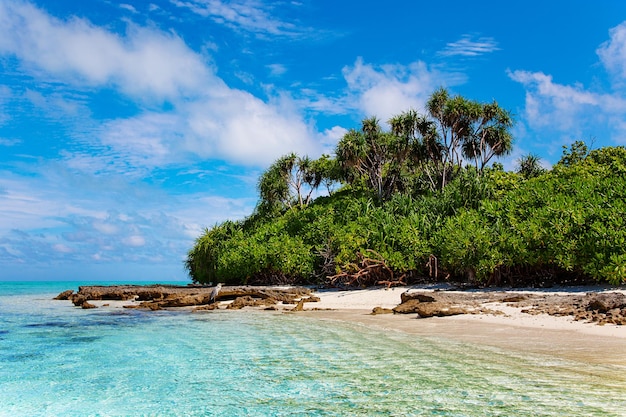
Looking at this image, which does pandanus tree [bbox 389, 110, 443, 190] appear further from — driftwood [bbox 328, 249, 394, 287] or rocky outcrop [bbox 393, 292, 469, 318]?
rocky outcrop [bbox 393, 292, 469, 318]

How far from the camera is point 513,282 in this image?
777 inches

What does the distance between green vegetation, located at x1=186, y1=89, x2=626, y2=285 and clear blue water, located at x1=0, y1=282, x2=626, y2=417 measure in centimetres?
985

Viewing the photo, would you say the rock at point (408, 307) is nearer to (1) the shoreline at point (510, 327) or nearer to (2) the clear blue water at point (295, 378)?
(1) the shoreline at point (510, 327)

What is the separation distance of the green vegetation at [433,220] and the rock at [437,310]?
18.1 ft

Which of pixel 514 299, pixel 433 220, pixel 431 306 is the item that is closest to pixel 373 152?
pixel 433 220

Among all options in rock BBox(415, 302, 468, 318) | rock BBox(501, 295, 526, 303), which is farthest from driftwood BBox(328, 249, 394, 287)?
rock BBox(415, 302, 468, 318)

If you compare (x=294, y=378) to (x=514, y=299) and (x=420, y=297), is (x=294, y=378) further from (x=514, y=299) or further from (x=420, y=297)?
(x=514, y=299)

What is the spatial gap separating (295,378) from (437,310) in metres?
7.67

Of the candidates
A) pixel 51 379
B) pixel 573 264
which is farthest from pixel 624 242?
pixel 51 379

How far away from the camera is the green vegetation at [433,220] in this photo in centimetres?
1811

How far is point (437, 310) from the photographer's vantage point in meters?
13.6

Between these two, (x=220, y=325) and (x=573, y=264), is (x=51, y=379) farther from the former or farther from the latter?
(x=573, y=264)

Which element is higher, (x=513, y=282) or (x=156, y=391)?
(x=513, y=282)

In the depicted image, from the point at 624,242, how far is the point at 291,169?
31144 millimetres
